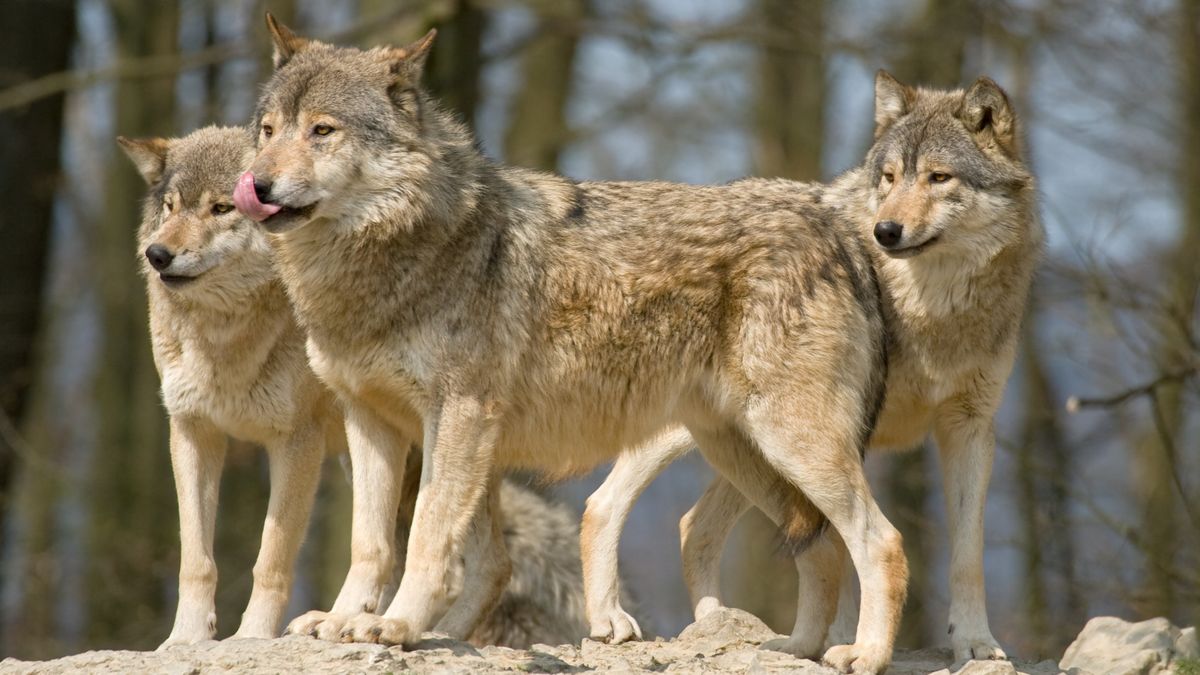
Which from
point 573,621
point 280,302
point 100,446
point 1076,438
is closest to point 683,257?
point 280,302

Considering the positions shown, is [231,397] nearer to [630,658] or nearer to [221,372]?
[221,372]

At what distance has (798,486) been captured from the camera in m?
6.79

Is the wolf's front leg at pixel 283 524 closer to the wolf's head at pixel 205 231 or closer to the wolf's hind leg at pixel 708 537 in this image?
the wolf's head at pixel 205 231

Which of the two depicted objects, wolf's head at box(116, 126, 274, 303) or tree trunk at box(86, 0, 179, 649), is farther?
tree trunk at box(86, 0, 179, 649)

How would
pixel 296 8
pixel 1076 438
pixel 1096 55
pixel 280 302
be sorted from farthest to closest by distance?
pixel 1076 438, pixel 296 8, pixel 1096 55, pixel 280 302

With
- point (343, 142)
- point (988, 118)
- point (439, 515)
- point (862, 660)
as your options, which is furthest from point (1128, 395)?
point (343, 142)

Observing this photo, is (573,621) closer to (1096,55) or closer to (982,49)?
(1096,55)

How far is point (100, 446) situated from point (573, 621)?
10.3m

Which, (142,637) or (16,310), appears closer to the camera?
(16,310)

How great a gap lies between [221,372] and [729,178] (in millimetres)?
11322

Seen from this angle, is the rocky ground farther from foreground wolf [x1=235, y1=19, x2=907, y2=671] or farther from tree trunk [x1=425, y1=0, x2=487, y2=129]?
tree trunk [x1=425, y1=0, x2=487, y2=129]

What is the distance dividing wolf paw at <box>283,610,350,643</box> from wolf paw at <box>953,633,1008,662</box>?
283 centimetres

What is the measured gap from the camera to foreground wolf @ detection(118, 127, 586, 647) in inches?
288

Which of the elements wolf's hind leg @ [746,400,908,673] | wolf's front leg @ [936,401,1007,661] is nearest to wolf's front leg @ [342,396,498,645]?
wolf's hind leg @ [746,400,908,673]
